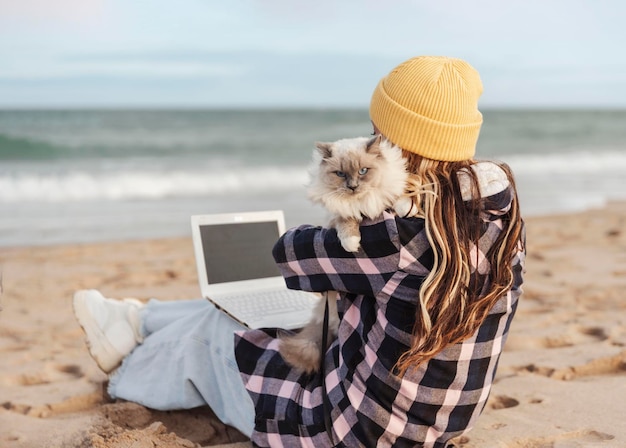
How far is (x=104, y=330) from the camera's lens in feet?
9.57

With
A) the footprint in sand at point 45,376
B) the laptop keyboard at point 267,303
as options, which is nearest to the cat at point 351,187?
the laptop keyboard at point 267,303

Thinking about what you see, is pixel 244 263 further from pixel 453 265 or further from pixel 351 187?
pixel 453 265

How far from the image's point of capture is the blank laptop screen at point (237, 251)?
3.10 m

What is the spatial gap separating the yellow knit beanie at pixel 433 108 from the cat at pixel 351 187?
7 centimetres

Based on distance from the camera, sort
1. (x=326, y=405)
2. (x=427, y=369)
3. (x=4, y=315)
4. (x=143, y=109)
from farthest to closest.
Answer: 1. (x=143, y=109)
2. (x=4, y=315)
3. (x=326, y=405)
4. (x=427, y=369)

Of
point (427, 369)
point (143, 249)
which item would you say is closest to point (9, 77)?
point (143, 249)

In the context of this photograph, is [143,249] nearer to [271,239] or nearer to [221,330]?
[271,239]

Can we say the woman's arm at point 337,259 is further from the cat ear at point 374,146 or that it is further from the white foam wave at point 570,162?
the white foam wave at point 570,162

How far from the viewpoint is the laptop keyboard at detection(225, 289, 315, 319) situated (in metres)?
2.73

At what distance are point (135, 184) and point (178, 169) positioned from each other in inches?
94.1

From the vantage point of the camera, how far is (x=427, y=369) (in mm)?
1951

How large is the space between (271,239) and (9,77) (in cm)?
2376

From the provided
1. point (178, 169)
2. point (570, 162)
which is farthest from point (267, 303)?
point (570, 162)

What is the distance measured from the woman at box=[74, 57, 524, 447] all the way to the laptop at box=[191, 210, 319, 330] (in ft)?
2.24
